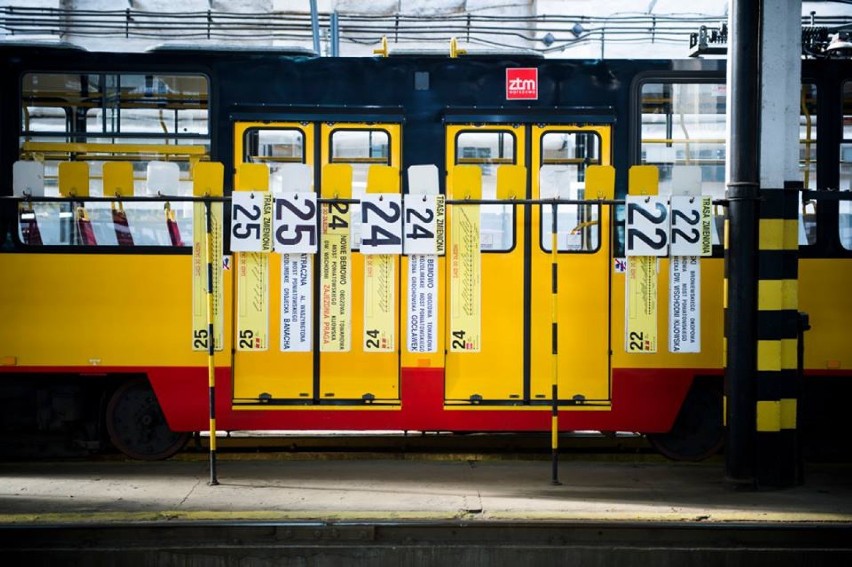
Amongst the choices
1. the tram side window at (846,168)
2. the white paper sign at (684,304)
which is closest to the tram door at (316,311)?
the white paper sign at (684,304)

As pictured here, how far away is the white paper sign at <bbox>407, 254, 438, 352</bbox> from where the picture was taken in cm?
859

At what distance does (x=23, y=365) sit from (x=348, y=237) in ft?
9.97

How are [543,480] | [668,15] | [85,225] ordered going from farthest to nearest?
1. [668,15]
2. [85,225]
3. [543,480]

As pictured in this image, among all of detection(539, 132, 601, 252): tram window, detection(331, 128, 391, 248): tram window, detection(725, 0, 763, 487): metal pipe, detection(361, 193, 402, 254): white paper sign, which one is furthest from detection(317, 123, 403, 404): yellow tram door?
detection(725, 0, 763, 487): metal pipe

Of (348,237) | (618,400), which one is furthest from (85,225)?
(618,400)

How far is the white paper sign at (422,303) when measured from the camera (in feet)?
28.2

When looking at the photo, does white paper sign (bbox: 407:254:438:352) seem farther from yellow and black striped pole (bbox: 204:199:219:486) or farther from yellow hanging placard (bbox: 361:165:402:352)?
yellow and black striped pole (bbox: 204:199:219:486)

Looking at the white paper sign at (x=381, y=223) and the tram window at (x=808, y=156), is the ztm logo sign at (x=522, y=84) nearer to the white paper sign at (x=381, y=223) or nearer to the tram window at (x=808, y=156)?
the white paper sign at (x=381, y=223)

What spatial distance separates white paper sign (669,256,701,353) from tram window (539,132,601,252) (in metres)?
0.74

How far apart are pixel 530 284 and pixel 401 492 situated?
7.26ft

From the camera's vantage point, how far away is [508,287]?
884cm

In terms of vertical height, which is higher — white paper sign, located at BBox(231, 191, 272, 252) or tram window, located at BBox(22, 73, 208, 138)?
tram window, located at BBox(22, 73, 208, 138)

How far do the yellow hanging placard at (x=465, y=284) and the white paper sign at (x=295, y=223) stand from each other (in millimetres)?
1244

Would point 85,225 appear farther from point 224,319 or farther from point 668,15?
point 668,15
